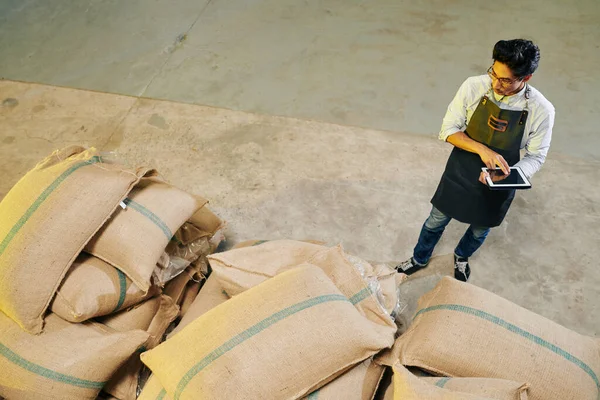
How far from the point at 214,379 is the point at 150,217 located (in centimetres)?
77

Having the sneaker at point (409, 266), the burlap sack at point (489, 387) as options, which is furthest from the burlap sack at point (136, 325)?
the sneaker at point (409, 266)

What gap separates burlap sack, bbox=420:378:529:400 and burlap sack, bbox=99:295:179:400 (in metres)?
1.14

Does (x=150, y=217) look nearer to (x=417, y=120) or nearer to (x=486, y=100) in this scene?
(x=486, y=100)

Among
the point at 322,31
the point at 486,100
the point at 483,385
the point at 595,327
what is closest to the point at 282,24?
the point at 322,31

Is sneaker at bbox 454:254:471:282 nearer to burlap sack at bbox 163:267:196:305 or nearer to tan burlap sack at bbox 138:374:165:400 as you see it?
burlap sack at bbox 163:267:196:305

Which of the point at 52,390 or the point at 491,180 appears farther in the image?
the point at 491,180

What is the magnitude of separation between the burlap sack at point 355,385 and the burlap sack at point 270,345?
4cm

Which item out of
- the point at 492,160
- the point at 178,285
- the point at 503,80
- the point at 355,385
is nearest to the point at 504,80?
the point at 503,80

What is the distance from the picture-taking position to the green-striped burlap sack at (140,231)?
186cm

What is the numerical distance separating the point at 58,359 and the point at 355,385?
1.08m

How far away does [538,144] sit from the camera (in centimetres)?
201

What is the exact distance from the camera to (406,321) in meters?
2.52

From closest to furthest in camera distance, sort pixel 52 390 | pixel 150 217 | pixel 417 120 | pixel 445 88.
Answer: pixel 52 390 < pixel 150 217 < pixel 417 120 < pixel 445 88

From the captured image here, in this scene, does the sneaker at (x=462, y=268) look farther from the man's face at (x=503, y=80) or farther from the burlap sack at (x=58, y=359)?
the burlap sack at (x=58, y=359)
